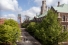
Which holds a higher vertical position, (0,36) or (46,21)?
(46,21)

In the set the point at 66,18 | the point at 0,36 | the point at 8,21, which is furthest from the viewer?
the point at 66,18

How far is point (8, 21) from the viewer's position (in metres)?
30.9

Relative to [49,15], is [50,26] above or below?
below

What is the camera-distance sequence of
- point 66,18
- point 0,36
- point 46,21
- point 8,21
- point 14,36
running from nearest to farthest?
point 0,36 < point 14,36 < point 46,21 < point 8,21 < point 66,18

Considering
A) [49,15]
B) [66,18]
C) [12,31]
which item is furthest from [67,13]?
[12,31]

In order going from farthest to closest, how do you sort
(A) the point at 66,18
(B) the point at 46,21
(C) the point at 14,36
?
1. (A) the point at 66,18
2. (B) the point at 46,21
3. (C) the point at 14,36

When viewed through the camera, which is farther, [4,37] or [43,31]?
[43,31]

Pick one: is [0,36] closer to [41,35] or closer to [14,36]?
[14,36]

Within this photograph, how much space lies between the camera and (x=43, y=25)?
29328mm

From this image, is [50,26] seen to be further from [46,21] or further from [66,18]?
[66,18]

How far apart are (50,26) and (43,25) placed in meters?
1.58

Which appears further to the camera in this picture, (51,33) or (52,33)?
(52,33)

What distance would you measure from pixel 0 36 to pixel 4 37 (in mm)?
640

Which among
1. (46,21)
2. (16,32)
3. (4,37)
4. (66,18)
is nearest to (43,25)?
(46,21)
